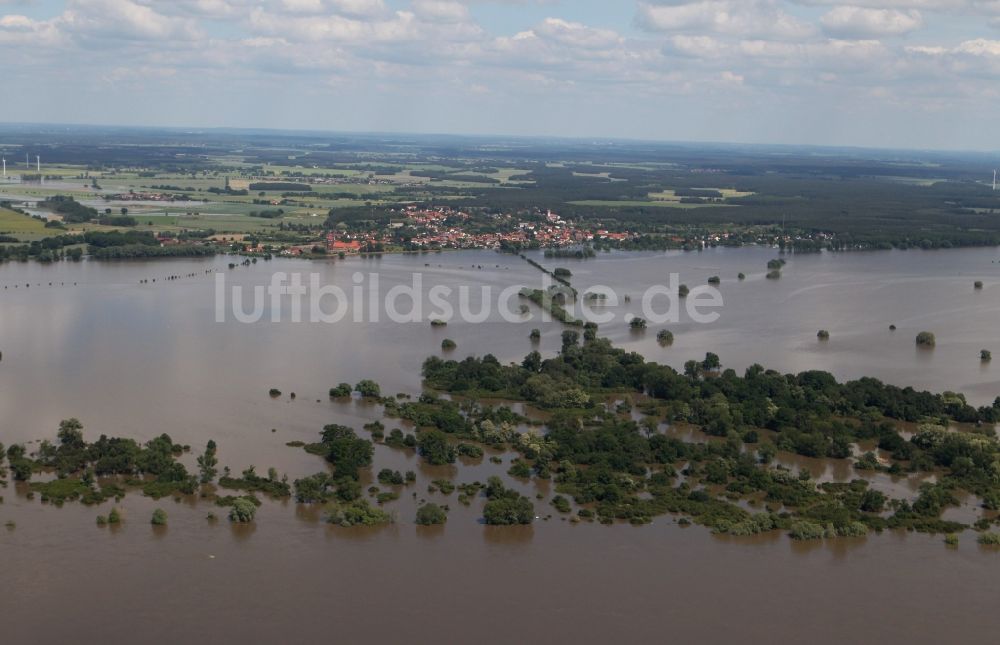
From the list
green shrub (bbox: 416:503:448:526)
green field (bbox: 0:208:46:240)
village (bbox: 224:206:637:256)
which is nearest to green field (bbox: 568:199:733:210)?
village (bbox: 224:206:637:256)

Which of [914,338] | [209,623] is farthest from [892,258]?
[209,623]

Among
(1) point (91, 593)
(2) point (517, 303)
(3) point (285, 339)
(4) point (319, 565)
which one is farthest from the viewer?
(2) point (517, 303)

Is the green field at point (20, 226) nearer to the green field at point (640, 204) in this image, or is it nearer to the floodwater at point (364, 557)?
the floodwater at point (364, 557)

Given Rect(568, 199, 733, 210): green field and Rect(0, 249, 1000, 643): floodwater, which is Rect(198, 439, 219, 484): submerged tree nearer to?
Rect(0, 249, 1000, 643): floodwater

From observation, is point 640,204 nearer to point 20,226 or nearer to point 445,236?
point 445,236

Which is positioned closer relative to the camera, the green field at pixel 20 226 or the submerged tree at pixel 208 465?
the submerged tree at pixel 208 465

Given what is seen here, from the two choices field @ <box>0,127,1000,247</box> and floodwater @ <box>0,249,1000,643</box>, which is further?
field @ <box>0,127,1000,247</box>

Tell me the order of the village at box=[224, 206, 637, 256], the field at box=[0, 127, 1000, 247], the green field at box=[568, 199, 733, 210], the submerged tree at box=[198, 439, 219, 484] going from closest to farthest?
1. the submerged tree at box=[198, 439, 219, 484]
2. the village at box=[224, 206, 637, 256]
3. the field at box=[0, 127, 1000, 247]
4. the green field at box=[568, 199, 733, 210]

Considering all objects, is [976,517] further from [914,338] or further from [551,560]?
[914,338]

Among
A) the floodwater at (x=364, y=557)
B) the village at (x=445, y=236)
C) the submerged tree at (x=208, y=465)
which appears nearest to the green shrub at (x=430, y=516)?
the floodwater at (x=364, y=557)

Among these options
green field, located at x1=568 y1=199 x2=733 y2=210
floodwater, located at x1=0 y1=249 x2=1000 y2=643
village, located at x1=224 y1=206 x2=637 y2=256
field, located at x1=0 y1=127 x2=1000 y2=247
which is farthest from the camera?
green field, located at x1=568 y1=199 x2=733 y2=210

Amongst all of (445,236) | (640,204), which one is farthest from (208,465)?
(640,204)
